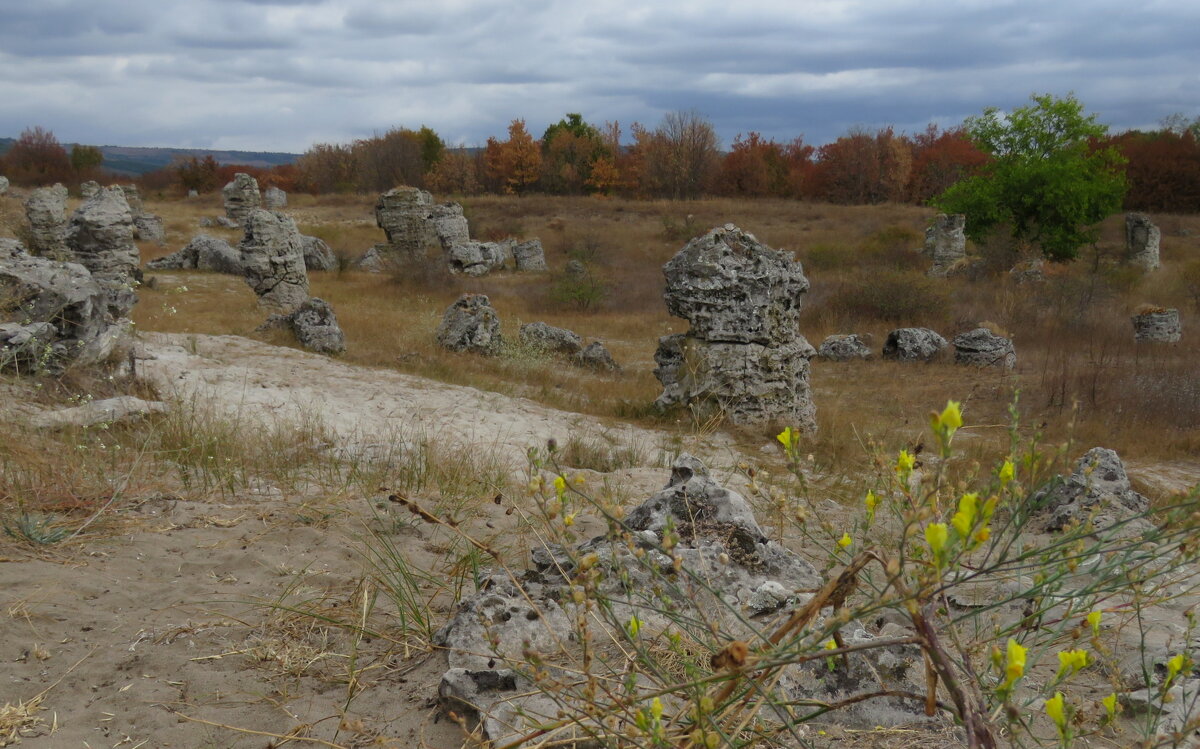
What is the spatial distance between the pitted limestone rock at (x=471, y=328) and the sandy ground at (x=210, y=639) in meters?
8.87

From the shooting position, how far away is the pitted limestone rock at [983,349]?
42.6 ft

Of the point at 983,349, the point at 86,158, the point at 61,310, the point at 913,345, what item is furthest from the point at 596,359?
the point at 86,158

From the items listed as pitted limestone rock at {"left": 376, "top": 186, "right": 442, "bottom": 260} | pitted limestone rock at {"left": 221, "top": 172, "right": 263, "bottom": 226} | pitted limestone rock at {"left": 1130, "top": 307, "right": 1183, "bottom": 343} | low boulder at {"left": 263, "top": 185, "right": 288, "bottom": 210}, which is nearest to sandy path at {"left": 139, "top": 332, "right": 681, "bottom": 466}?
pitted limestone rock at {"left": 1130, "top": 307, "right": 1183, "bottom": 343}

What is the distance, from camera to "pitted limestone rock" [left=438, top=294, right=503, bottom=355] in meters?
13.0

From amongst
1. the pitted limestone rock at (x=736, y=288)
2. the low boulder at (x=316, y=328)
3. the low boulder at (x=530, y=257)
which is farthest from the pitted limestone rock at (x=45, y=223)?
the pitted limestone rock at (x=736, y=288)

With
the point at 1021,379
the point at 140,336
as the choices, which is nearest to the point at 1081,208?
the point at 1021,379

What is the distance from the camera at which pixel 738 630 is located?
2410 mm

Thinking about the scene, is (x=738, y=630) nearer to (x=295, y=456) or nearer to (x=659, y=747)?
(x=659, y=747)

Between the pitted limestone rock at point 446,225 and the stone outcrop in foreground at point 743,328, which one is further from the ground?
the pitted limestone rock at point 446,225

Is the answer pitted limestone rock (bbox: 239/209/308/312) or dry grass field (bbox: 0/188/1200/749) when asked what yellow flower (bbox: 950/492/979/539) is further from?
pitted limestone rock (bbox: 239/209/308/312)

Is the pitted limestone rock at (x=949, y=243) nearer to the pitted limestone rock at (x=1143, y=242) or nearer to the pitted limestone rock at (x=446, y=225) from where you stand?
the pitted limestone rock at (x=1143, y=242)

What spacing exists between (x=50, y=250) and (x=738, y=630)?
61.3 feet

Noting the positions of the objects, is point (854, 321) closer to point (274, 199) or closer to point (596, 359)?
point (596, 359)

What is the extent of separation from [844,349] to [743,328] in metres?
5.72
